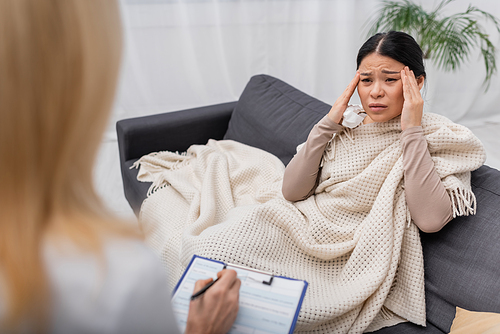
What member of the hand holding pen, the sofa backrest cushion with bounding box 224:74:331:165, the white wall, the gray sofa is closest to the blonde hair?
the hand holding pen

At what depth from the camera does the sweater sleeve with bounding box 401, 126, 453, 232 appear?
1.18 metres

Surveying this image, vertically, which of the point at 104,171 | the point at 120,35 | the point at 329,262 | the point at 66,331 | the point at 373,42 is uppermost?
the point at 120,35

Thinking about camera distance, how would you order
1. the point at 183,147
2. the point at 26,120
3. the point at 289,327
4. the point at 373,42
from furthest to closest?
the point at 183,147, the point at 373,42, the point at 289,327, the point at 26,120

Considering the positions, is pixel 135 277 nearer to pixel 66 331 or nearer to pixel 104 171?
pixel 66 331

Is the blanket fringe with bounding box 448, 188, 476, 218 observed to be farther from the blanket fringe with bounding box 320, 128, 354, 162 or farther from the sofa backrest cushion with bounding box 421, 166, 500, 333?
the blanket fringe with bounding box 320, 128, 354, 162

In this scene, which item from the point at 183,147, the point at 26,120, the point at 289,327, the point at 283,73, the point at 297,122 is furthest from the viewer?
the point at 283,73

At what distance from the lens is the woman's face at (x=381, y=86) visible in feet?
4.12

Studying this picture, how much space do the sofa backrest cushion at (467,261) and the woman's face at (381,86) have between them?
15.2 inches

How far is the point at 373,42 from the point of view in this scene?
129 cm

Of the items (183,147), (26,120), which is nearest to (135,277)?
(26,120)

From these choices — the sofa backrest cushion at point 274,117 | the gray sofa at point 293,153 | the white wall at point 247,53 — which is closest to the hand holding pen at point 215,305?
the gray sofa at point 293,153

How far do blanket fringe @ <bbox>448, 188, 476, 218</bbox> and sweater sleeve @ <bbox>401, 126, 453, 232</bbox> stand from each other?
0.02m

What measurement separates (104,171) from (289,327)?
7.92ft

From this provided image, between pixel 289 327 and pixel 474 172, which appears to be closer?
pixel 289 327
